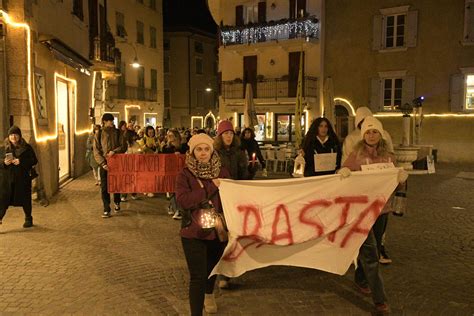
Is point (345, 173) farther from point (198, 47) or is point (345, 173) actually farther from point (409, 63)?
point (198, 47)

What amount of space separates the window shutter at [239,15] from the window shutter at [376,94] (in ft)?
32.1

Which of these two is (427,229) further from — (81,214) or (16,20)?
(16,20)

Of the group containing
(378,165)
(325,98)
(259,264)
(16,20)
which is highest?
(16,20)

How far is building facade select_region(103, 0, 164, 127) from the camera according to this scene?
104 feet

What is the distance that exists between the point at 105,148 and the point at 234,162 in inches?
178

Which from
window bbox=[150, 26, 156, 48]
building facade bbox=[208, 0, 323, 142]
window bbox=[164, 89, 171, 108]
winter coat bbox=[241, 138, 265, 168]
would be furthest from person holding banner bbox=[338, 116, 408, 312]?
window bbox=[164, 89, 171, 108]

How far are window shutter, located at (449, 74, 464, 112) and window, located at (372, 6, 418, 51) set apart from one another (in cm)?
261

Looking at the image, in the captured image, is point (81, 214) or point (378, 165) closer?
point (378, 165)

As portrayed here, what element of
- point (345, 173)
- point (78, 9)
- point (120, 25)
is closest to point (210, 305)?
point (345, 173)

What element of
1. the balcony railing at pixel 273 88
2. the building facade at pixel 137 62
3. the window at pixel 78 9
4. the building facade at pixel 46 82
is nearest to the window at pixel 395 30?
the balcony railing at pixel 273 88

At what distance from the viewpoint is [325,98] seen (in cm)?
1586

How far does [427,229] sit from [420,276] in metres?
2.60

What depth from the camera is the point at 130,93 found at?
33.6 m

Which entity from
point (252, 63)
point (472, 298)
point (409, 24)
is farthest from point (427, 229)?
point (252, 63)
